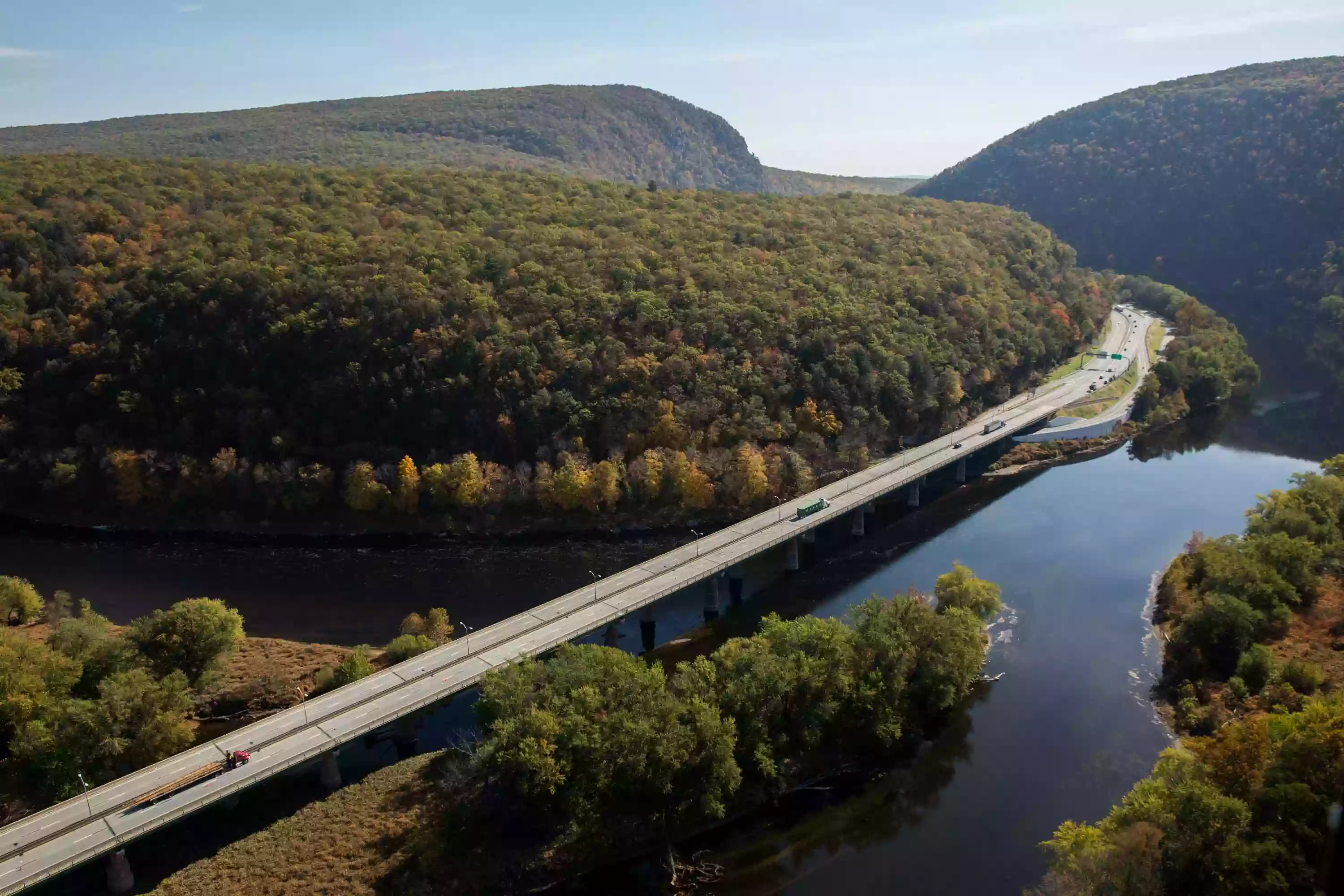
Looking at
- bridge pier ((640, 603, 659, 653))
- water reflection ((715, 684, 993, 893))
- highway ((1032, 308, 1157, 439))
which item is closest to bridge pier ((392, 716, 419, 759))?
bridge pier ((640, 603, 659, 653))

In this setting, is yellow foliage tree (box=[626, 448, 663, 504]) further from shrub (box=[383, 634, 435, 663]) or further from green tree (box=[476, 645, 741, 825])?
green tree (box=[476, 645, 741, 825])

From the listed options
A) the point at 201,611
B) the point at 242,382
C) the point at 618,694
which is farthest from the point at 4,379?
the point at 618,694

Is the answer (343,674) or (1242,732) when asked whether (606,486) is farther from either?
(1242,732)

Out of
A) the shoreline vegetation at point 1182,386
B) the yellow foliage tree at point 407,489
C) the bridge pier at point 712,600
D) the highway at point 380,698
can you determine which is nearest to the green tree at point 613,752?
the highway at point 380,698

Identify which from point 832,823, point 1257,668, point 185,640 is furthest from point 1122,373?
point 185,640

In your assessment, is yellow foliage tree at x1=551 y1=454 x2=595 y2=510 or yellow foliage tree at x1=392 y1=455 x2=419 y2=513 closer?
yellow foliage tree at x1=551 y1=454 x2=595 y2=510

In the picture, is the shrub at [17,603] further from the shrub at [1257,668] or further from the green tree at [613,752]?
the shrub at [1257,668]
